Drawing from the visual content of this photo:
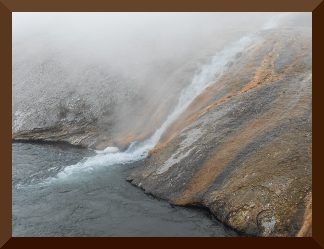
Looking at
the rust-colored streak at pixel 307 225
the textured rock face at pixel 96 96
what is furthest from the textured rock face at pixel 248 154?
the textured rock face at pixel 96 96

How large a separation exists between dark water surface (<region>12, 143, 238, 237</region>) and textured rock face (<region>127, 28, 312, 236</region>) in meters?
1.28

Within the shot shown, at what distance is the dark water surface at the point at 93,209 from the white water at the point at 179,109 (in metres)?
1.22

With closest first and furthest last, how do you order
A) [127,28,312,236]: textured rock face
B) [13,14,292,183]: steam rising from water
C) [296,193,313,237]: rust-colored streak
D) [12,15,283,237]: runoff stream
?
[296,193,313,237]: rust-colored streak → [127,28,312,236]: textured rock face → [12,15,283,237]: runoff stream → [13,14,292,183]: steam rising from water

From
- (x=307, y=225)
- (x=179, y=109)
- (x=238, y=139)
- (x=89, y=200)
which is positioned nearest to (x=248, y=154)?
(x=238, y=139)

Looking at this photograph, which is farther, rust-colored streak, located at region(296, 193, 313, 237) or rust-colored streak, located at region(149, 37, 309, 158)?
rust-colored streak, located at region(149, 37, 309, 158)

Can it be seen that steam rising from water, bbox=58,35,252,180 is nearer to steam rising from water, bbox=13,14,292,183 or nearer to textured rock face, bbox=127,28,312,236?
steam rising from water, bbox=13,14,292,183

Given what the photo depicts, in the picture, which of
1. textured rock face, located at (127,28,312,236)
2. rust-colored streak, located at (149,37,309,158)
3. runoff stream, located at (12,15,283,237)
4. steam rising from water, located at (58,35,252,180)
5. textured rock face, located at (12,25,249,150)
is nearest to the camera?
textured rock face, located at (127,28,312,236)

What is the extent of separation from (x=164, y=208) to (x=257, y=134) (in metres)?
9.49

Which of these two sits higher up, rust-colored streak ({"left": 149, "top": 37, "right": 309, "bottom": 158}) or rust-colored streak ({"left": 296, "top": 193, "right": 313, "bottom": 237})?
rust-colored streak ({"left": 149, "top": 37, "right": 309, "bottom": 158})

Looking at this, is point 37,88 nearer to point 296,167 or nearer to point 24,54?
point 24,54

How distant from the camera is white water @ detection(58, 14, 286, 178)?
30172 millimetres

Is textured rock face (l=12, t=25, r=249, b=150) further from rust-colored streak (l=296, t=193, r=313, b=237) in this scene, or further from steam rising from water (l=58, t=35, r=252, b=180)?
rust-colored streak (l=296, t=193, r=313, b=237)

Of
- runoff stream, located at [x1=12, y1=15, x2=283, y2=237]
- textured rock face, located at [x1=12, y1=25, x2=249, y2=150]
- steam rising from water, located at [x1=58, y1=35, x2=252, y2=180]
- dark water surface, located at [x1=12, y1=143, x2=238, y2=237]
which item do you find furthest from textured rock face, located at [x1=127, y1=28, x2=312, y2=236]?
textured rock face, located at [x1=12, y1=25, x2=249, y2=150]

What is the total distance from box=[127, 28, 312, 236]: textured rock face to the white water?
2.42m
